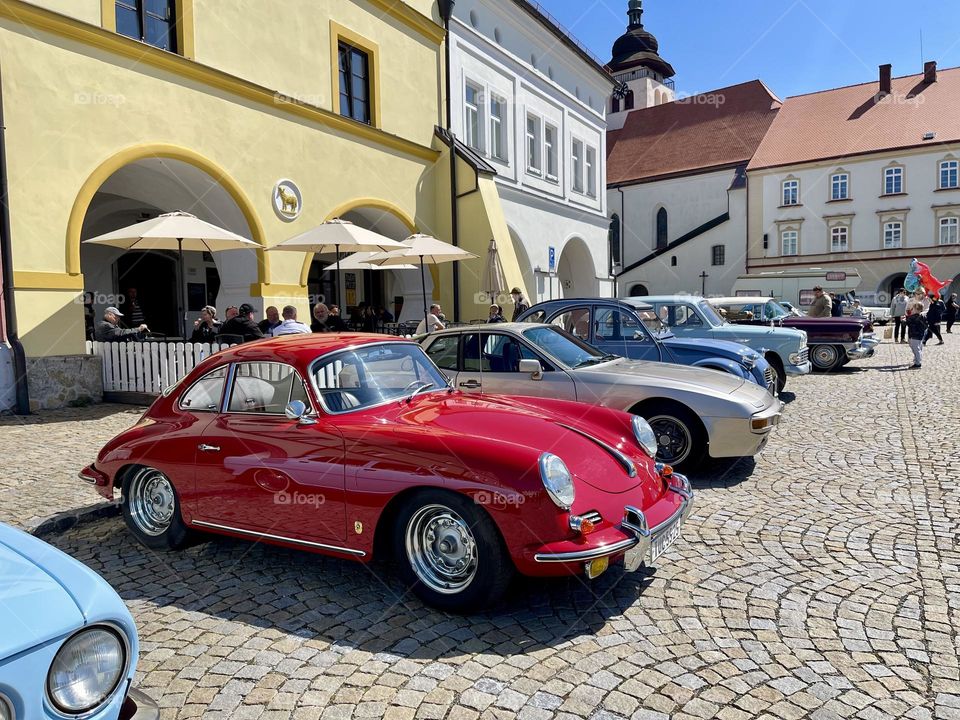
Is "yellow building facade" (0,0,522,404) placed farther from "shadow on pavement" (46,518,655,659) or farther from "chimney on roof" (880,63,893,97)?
"chimney on roof" (880,63,893,97)

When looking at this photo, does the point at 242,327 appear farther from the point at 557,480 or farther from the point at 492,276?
the point at 557,480

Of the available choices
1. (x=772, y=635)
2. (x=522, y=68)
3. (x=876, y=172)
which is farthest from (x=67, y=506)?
(x=876, y=172)

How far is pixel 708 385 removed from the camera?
20.6 feet

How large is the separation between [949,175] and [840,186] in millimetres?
5572

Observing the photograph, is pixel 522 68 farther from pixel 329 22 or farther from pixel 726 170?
pixel 726 170

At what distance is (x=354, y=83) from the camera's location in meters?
15.9

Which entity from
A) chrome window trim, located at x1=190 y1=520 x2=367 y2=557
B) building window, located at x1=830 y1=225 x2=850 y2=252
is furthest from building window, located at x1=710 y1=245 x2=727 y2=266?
chrome window trim, located at x1=190 y1=520 x2=367 y2=557

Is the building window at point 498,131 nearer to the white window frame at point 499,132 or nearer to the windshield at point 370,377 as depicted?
the white window frame at point 499,132

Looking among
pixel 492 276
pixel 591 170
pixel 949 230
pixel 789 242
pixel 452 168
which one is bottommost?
pixel 492 276

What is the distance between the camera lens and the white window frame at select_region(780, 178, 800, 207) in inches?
1722

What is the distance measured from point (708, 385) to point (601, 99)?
25.2 meters

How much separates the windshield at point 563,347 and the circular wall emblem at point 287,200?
27.0ft

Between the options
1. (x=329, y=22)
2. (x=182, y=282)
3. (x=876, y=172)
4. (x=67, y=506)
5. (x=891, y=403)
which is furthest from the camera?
(x=876, y=172)

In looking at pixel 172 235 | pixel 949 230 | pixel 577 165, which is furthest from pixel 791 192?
pixel 172 235
